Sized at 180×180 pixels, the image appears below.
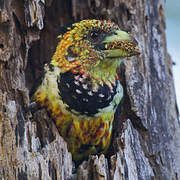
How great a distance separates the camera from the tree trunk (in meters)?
2.40

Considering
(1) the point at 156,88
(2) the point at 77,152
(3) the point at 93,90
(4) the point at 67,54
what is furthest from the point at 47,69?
(1) the point at 156,88

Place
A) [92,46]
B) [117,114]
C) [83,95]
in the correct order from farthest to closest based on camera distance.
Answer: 1. [117,114]
2. [92,46]
3. [83,95]

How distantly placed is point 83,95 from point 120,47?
390 millimetres

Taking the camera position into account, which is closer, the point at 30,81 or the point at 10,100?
the point at 10,100

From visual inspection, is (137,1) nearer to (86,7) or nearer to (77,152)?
(86,7)

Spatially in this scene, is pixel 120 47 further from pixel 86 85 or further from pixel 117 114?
pixel 117 114

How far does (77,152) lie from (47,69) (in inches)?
23.3

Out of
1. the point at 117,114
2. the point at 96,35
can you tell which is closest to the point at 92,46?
the point at 96,35

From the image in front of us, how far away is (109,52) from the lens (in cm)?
272

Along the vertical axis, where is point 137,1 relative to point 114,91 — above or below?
above

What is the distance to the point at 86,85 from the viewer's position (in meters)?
2.71

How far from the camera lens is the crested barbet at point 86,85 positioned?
2.68 metres

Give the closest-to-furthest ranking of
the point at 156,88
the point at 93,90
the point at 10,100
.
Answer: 1. the point at 10,100
2. the point at 93,90
3. the point at 156,88

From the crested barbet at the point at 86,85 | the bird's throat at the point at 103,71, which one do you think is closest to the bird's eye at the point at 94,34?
the crested barbet at the point at 86,85
